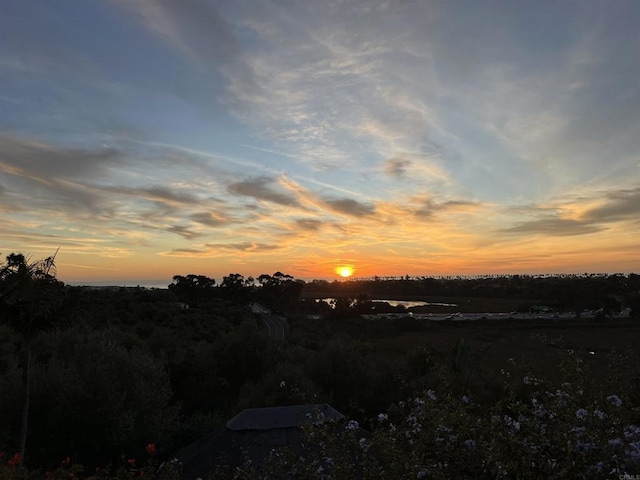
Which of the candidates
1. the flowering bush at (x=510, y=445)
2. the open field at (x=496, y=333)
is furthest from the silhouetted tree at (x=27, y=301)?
the open field at (x=496, y=333)

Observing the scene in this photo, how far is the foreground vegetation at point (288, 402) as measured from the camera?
444 centimetres

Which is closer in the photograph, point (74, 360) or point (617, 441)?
point (617, 441)

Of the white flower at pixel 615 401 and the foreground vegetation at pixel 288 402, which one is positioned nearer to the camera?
the foreground vegetation at pixel 288 402

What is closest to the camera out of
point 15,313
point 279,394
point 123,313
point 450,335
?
point 15,313

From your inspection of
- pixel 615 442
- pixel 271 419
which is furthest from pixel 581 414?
pixel 271 419

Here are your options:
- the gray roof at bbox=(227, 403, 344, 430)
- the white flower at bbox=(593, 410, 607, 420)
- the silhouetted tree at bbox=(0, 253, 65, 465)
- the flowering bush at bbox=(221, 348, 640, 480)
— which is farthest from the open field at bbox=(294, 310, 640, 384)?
the white flower at bbox=(593, 410, 607, 420)

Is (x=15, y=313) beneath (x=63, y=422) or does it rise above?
above

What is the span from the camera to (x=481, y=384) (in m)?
22.0

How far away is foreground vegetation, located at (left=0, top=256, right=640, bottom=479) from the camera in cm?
444

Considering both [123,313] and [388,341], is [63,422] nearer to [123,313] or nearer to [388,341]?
[123,313]

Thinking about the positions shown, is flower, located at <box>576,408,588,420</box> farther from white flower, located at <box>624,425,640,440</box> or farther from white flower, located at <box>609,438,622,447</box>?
white flower, located at <box>609,438,622,447</box>

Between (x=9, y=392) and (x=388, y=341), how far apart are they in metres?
50.3

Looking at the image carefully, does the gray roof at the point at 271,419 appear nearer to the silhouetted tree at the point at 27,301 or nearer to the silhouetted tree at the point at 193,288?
the silhouetted tree at the point at 27,301

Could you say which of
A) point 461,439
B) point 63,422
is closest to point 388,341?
point 63,422
